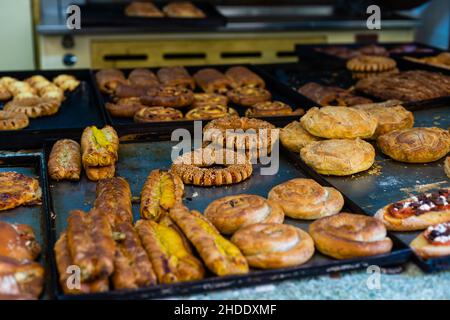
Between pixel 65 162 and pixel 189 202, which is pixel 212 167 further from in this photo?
pixel 65 162

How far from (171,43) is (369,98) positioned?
8.45 feet

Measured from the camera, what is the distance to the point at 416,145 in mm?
3391

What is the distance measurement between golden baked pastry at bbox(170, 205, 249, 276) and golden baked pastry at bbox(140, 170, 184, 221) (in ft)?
0.72

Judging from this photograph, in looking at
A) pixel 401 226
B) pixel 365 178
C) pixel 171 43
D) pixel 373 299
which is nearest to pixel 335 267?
pixel 373 299

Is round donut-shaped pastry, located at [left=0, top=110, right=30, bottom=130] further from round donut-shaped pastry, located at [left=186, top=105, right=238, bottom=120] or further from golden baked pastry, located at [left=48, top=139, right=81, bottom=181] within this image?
round donut-shaped pastry, located at [left=186, top=105, right=238, bottom=120]

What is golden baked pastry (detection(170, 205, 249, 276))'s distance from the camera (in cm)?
213

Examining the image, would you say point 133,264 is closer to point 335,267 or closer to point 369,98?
point 335,267

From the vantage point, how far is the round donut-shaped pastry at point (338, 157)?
10.4 ft

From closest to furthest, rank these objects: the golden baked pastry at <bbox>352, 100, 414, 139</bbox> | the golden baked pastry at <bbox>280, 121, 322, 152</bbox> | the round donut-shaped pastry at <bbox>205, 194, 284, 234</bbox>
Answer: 1. the round donut-shaped pastry at <bbox>205, 194, 284, 234</bbox>
2. the golden baked pastry at <bbox>280, 121, 322, 152</bbox>
3. the golden baked pastry at <bbox>352, 100, 414, 139</bbox>

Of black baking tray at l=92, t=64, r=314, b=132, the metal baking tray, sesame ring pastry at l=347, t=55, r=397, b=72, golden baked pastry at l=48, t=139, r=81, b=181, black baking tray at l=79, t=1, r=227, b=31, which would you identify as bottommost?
the metal baking tray

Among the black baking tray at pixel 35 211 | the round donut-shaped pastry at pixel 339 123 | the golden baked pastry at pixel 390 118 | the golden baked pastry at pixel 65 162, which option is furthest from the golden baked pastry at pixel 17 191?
the golden baked pastry at pixel 390 118

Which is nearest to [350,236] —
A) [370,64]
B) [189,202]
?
[189,202]

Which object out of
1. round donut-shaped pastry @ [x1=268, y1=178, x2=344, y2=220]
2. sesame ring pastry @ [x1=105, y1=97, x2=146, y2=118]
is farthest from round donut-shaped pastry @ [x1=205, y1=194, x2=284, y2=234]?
sesame ring pastry @ [x1=105, y1=97, x2=146, y2=118]

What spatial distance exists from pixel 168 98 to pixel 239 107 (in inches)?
22.7
